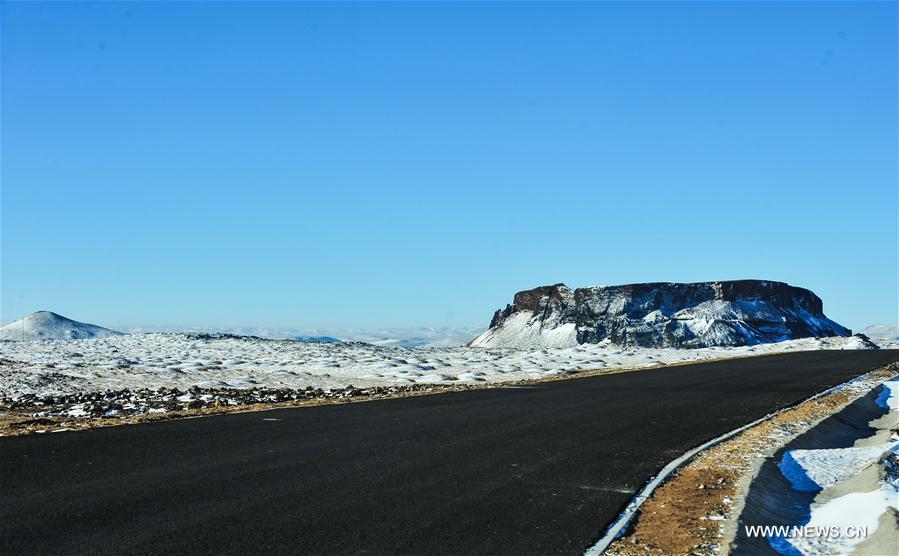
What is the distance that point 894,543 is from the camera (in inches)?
284

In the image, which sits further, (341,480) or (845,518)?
(341,480)

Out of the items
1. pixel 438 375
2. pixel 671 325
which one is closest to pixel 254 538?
pixel 438 375

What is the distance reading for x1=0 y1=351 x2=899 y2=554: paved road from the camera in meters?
7.48

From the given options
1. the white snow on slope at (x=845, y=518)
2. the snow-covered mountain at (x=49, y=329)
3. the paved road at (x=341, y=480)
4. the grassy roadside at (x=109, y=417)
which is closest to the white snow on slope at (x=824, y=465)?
the white snow on slope at (x=845, y=518)

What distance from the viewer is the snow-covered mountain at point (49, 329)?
10000 cm

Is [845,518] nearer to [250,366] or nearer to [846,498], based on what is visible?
[846,498]

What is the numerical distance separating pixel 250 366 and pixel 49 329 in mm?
78241

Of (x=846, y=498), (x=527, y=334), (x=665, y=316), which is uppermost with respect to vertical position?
(x=665, y=316)

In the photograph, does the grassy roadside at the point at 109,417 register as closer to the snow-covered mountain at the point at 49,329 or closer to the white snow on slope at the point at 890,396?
the white snow on slope at the point at 890,396

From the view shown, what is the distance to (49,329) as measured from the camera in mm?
104312

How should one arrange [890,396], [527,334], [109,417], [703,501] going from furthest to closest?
[527,334] → [890,396] → [109,417] → [703,501]

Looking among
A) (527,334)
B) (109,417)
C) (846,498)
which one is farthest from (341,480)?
(527,334)

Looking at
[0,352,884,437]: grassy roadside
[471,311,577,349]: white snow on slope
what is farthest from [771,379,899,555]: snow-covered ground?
[471,311,577,349]: white snow on slope

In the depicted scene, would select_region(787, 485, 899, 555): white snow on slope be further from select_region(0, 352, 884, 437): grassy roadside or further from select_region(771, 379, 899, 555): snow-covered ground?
select_region(0, 352, 884, 437): grassy roadside
